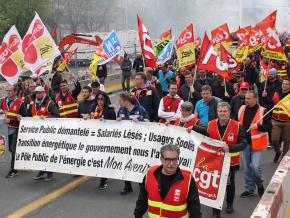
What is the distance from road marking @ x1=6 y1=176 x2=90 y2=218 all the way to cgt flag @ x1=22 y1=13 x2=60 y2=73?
2.97 m

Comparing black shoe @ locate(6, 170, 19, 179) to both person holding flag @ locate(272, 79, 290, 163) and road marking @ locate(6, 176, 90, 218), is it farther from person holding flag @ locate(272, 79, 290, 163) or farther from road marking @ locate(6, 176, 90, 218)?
person holding flag @ locate(272, 79, 290, 163)

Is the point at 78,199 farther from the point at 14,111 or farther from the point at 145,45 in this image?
the point at 145,45

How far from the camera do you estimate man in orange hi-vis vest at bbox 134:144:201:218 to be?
13.5 ft

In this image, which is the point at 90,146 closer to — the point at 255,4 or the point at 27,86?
the point at 27,86

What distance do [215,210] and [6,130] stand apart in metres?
4.19

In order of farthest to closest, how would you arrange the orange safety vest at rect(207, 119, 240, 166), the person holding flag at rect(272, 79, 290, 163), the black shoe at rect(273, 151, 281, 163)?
1. the black shoe at rect(273, 151, 281, 163)
2. the person holding flag at rect(272, 79, 290, 163)
3. the orange safety vest at rect(207, 119, 240, 166)

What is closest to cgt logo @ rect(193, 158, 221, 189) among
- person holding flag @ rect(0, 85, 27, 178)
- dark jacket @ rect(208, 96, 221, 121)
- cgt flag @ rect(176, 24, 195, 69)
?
dark jacket @ rect(208, 96, 221, 121)

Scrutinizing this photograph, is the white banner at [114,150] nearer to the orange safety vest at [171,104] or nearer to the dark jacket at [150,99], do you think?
the orange safety vest at [171,104]

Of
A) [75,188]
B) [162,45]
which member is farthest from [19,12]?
[75,188]

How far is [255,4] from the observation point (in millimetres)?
73000

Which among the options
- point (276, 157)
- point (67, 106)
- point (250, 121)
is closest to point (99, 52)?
point (67, 106)

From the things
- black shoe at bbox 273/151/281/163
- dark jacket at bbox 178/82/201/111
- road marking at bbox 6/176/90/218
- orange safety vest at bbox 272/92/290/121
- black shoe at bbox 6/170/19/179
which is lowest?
road marking at bbox 6/176/90/218

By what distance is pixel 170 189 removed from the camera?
13.7ft

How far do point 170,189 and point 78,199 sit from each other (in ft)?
12.2
